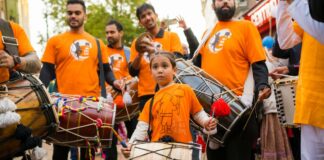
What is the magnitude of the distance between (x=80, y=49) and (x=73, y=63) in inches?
7.9

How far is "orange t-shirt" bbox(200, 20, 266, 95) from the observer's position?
454 cm

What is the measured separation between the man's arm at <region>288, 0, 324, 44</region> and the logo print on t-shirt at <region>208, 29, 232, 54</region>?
193 centimetres

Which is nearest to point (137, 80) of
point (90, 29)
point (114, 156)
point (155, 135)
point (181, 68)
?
point (114, 156)

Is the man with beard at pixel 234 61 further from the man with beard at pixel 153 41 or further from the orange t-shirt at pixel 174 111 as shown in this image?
the man with beard at pixel 153 41

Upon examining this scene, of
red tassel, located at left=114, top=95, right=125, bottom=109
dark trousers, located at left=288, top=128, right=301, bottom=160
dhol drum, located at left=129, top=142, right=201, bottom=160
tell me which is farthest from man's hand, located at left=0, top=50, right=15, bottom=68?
dark trousers, located at left=288, top=128, right=301, bottom=160

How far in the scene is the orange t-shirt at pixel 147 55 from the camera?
588cm

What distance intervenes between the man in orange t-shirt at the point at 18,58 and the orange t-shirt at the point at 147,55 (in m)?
1.50

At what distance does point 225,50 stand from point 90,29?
26.3 m

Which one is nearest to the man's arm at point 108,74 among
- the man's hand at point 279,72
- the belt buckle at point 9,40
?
the belt buckle at point 9,40

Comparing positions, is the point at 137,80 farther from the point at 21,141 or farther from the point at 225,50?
the point at 21,141

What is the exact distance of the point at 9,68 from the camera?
4203mm

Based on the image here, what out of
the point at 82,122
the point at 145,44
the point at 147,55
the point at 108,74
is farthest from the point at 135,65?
the point at 82,122

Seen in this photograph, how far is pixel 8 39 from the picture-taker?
441cm

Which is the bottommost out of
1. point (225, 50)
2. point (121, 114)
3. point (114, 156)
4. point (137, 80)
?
point (114, 156)
